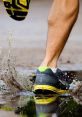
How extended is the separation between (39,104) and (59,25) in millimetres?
538

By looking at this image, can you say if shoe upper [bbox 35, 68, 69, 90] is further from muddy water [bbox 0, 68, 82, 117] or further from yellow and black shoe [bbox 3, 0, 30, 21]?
yellow and black shoe [bbox 3, 0, 30, 21]

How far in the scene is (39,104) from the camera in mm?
3275

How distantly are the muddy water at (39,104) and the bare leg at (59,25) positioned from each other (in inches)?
8.8

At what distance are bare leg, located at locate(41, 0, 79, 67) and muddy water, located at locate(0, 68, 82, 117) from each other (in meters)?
0.22

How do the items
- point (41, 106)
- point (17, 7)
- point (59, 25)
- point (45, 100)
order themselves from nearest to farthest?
1. point (41, 106)
2. point (45, 100)
3. point (59, 25)
4. point (17, 7)

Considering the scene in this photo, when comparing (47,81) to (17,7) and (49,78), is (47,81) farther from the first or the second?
(17,7)

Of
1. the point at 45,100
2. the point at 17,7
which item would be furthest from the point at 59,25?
the point at 45,100

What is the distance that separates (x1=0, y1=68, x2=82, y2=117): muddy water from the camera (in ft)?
9.82

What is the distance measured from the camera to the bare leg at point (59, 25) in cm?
347

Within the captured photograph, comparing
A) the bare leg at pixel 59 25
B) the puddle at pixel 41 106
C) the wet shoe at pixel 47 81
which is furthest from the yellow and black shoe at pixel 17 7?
the puddle at pixel 41 106

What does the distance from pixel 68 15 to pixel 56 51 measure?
24cm

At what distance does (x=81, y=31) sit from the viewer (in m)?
8.12

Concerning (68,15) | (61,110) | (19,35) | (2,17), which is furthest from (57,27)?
(2,17)

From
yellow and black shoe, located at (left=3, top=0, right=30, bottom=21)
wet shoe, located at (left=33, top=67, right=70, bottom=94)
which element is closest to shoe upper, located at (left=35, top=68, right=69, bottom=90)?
wet shoe, located at (left=33, top=67, right=70, bottom=94)
